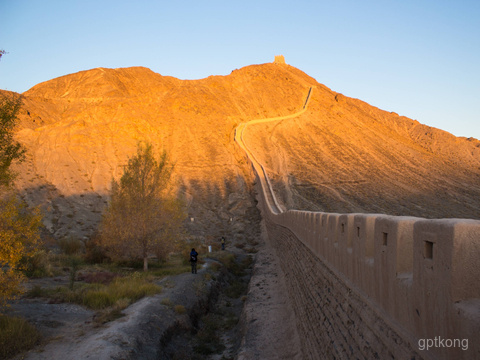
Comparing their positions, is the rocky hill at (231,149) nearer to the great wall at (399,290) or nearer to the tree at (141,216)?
the tree at (141,216)

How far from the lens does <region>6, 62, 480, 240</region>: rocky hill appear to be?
40.1 metres

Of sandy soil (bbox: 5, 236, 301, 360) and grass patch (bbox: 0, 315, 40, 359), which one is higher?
grass patch (bbox: 0, 315, 40, 359)

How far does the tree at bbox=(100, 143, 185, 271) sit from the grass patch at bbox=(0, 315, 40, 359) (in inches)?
401

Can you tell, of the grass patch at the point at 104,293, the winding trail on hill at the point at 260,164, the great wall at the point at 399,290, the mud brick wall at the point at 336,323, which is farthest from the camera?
the winding trail on hill at the point at 260,164

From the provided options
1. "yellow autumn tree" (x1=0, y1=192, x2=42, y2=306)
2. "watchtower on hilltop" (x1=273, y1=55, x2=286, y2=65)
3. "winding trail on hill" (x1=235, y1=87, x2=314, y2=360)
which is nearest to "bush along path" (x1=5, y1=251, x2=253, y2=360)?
"winding trail on hill" (x1=235, y1=87, x2=314, y2=360)

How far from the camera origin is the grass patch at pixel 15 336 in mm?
8648

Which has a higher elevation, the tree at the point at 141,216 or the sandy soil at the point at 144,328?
the tree at the point at 141,216

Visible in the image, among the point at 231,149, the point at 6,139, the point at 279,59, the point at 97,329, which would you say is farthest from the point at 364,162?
the point at 6,139

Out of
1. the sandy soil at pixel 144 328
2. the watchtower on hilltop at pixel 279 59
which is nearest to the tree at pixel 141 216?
the sandy soil at pixel 144 328

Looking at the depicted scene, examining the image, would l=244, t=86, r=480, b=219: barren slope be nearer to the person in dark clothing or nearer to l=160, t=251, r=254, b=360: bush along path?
l=160, t=251, r=254, b=360: bush along path

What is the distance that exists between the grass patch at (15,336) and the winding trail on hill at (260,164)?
21183mm

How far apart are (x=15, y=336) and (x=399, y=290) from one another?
899 centimetres

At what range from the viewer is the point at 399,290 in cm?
379

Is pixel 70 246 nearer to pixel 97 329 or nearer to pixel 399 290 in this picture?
pixel 97 329
